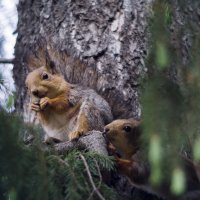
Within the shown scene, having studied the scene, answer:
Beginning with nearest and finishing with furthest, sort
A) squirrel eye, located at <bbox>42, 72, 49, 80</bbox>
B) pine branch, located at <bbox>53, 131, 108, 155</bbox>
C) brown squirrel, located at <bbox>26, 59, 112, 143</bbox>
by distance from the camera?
pine branch, located at <bbox>53, 131, 108, 155</bbox>
brown squirrel, located at <bbox>26, 59, 112, 143</bbox>
squirrel eye, located at <bbox>42, 72, 49, 80</bbox>

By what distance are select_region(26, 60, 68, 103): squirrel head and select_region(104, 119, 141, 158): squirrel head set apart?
580 millimetres

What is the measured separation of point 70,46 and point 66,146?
960 millimetres

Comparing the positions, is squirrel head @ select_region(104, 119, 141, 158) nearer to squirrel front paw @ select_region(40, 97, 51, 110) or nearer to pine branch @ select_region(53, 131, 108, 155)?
pine branch @ select_region(53, 131, 108, 155)

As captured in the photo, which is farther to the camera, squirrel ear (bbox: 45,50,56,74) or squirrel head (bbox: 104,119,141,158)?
squirrel ear (bbox: 45,50,56,74)

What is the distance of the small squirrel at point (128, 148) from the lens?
3021 mm

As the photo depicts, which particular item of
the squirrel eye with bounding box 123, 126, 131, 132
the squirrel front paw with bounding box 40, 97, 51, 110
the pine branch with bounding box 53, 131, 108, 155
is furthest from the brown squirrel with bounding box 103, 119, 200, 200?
the squirrel front paw with bounding box 40, 97, 51, 110

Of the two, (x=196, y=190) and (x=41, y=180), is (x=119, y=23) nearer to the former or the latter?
(x=196, y=190)

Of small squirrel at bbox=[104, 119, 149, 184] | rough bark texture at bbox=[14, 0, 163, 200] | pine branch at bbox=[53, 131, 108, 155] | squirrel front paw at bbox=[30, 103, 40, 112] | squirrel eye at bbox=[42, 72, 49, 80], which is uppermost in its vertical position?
rough bark texture at bbox=[14, 0, 163, 200]

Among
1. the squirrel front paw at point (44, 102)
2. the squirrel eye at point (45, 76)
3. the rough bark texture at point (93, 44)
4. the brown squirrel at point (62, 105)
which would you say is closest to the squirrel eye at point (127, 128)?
the rough bark texture at point (93, 44)

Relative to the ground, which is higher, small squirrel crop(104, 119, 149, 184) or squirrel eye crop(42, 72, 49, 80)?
squirrel eye crop(42, 72, 49, 80)

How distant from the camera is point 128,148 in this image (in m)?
3.29

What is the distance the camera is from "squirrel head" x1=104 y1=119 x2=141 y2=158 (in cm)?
323

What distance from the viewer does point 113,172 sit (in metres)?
3.00

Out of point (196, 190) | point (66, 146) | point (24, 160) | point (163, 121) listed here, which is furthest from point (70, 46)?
point (163, 121)
